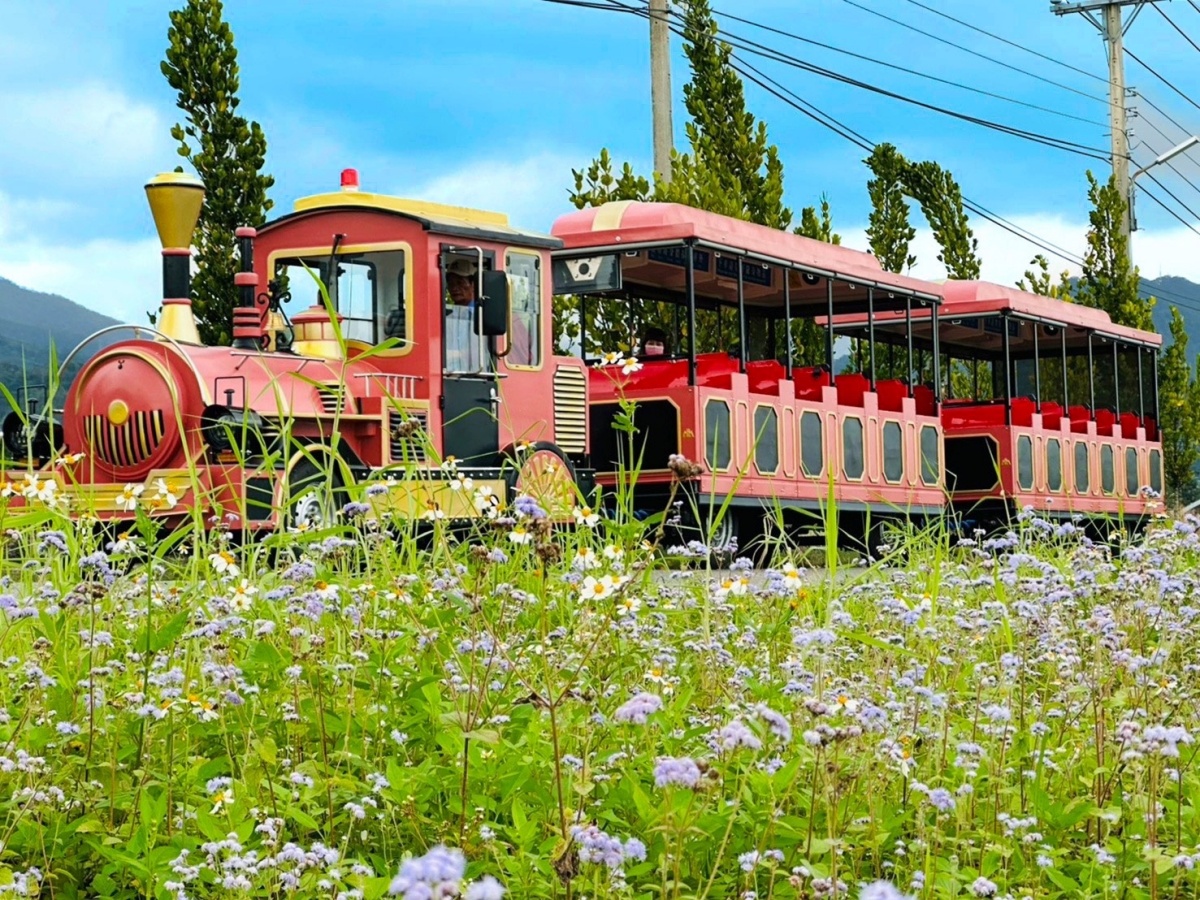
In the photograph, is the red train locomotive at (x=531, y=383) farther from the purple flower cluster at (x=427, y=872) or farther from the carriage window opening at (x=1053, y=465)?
the purple flower cluster at (x=427, y=872)

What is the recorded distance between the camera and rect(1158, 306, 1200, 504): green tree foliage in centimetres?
3506

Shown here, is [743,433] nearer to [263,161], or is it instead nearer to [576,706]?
[263,161]

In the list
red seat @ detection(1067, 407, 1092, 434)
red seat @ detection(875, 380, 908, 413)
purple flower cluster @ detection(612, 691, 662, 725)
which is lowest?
purple flower cluster @ detection(612, 691, 662, 725)

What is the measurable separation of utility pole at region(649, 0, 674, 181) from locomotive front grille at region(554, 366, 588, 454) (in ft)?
21.4

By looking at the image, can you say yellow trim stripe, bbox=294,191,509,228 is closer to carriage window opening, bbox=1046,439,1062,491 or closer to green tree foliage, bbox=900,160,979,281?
carriage window opening, bbox=1046,439,1062,491

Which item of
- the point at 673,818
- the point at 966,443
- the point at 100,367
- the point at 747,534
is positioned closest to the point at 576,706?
the point at 673,818

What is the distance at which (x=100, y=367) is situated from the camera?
40.4 ft

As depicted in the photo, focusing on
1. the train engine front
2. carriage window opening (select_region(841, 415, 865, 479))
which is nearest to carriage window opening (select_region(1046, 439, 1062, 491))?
carriage window opening (select_region(841, 415, 865, 479))

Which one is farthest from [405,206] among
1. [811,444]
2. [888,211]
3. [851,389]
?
[888,211]

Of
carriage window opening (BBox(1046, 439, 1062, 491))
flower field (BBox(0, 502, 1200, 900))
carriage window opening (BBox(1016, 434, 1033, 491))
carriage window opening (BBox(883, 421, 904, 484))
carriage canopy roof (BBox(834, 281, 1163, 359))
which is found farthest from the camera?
carriage window opening (BBox(1046, 439, 1062, 491))

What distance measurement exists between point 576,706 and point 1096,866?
1.22 m

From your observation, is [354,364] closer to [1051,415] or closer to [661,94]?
[661,94]

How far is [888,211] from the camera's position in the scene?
3241 centimetres

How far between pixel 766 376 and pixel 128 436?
22.9 feet
